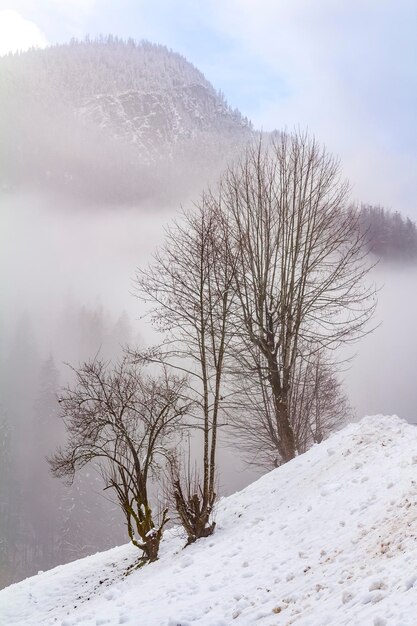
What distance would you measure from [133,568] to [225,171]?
11127 mm

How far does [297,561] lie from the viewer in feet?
23.7

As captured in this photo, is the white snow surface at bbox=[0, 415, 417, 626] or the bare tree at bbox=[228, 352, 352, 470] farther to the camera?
the bare tree at bbox=[228, 352, 352, 470]

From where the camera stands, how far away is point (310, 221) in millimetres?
15336

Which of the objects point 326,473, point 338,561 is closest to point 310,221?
point 326,473

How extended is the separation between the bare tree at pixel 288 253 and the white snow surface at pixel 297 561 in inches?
125

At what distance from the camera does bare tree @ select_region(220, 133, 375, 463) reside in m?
14.7

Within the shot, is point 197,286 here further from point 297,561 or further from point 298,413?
point 298,413

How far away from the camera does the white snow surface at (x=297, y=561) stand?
5602 mm

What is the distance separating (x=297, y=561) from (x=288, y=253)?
31.7 ft

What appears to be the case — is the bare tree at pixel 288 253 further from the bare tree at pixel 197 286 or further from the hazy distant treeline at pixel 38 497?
the hazy distant treeline at pixel 38 497

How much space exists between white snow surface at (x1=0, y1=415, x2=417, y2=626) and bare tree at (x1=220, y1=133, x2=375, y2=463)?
318 centimetres

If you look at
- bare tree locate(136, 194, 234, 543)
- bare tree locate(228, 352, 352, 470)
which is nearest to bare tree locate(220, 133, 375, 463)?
bare tree locate(136, 194, 234, 543)

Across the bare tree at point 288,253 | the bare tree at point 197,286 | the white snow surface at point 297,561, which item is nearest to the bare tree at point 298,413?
the bare tree at point 288,253

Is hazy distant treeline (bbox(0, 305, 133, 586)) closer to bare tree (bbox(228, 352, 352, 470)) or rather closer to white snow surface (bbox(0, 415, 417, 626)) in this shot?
Result: bare tree (bbox(228, 352, 352, 470))
